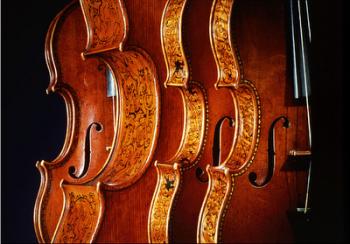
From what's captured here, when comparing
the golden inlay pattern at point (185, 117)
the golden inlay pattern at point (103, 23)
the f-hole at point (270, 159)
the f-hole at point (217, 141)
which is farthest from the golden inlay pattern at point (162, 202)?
the golden inlay pattern at point (103, 23)

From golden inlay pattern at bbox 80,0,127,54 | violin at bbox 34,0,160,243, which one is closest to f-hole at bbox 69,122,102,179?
violin at bbox 34,0,160,243

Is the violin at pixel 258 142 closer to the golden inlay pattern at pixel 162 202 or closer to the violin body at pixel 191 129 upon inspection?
the violin body at pixel 191 129

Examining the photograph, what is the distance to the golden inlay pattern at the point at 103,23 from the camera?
2541 mm

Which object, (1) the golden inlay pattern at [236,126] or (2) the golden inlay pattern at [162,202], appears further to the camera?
(2) the golden inlay pattern at [162,202]

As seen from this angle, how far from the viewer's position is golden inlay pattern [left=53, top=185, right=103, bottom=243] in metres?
2.33

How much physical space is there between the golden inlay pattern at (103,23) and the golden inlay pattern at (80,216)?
634 millimetres

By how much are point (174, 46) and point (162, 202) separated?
71 cm

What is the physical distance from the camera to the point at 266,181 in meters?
2.37

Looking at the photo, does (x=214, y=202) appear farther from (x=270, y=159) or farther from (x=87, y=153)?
(x=87, y=153)

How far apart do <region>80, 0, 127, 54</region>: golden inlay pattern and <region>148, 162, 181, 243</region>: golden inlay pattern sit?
1.92 feet

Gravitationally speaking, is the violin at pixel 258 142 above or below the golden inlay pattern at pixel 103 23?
below
